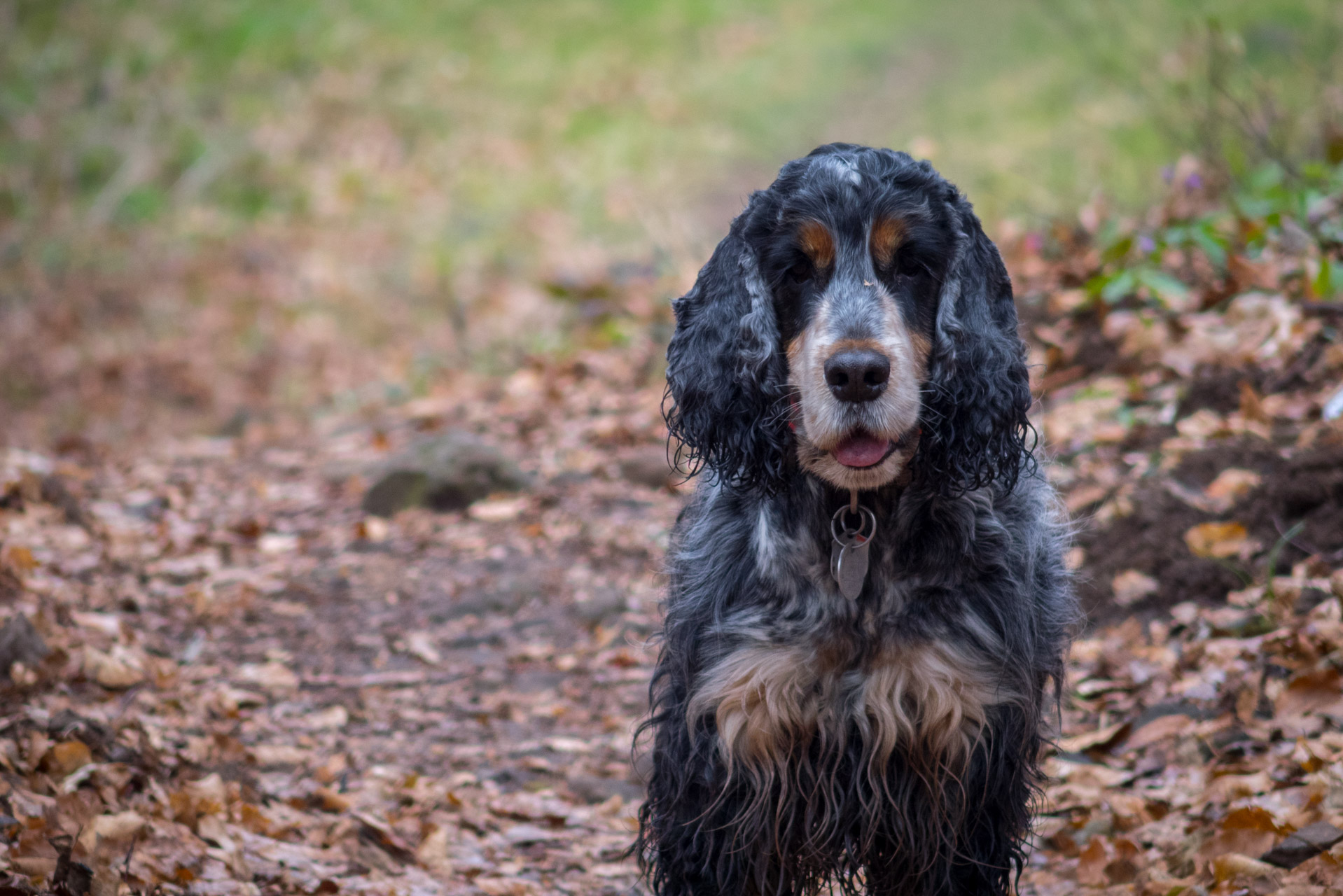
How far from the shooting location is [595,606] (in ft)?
20.9

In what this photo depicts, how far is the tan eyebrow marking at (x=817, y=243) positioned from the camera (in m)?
3.22

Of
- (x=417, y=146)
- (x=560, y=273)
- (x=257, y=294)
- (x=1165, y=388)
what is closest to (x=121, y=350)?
(x=257, y=294)

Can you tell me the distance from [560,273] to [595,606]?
5548 millimetres

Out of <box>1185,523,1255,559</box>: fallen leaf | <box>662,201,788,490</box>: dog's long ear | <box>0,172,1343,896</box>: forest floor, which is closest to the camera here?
<box>662,201,788,490</box>: dog's long ear

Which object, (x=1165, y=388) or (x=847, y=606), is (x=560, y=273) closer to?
(x=1165, y=388)

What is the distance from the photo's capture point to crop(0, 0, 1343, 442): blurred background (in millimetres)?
10039

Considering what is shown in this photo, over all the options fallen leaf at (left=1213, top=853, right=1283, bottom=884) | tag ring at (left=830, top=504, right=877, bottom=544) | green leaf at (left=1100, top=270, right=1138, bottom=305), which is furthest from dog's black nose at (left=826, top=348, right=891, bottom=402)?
green leaf at (left=1100, top=270, right=1138, bottom=305)

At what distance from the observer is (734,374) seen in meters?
3.45

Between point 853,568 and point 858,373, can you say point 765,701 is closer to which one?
point 853,568

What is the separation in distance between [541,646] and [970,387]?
3296mm

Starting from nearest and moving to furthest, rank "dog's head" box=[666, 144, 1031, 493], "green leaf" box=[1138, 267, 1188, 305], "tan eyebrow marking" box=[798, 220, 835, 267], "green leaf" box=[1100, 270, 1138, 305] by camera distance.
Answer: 1. "dog's head" box=[666, 144, 1031, 493]
2. "tan eyebrow marking" box=[798, 220, 835, 267]
3. "green leaf" box=[1138, 267, 1188, 305]
4. "green leaf" box=[1100, 270, 1138, 305]

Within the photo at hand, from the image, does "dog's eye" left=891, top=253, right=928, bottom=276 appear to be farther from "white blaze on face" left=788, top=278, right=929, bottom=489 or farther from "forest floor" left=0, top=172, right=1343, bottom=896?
"forest floor" left=0, top=172, right=1343, bottom=896

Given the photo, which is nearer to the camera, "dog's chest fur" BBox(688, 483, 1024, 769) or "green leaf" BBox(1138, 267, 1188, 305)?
"dog's chest fur" BBox(688, 483, 1024, 769)

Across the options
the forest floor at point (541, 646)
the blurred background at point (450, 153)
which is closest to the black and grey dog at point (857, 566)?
the forest floor at point (541, 646)
